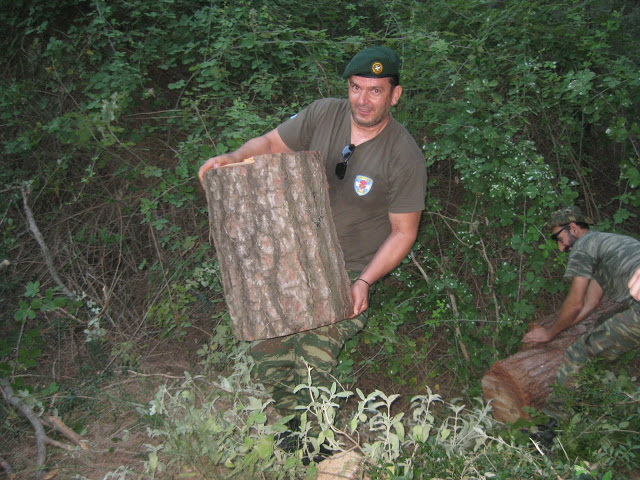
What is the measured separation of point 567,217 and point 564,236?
159 millimetres

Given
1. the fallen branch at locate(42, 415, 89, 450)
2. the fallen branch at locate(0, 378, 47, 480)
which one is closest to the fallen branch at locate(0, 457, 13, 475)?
the fallen branch at locate(0, 378, 47, 480)

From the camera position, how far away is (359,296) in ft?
8.99

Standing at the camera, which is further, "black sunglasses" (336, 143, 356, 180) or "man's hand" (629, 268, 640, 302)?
"black sunglasses" (336, 143, 356, 180)

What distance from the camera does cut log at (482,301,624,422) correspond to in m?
3.67

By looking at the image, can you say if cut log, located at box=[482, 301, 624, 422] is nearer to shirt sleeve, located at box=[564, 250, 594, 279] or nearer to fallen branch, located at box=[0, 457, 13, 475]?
shirt sleeve, located at box=[564, 250, 594, 279]

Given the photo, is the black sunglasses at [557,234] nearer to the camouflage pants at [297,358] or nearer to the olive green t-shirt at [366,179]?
the olive green t-shirt at [366,179]

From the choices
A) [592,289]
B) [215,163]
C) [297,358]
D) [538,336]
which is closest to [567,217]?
[592,289]

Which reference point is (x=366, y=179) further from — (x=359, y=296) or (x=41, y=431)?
(x=41, y=431)

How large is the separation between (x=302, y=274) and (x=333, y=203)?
61 cm

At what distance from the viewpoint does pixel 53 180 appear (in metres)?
5.29

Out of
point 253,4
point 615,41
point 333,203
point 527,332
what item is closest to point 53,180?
point 253,4

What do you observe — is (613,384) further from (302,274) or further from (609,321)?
(302,274)

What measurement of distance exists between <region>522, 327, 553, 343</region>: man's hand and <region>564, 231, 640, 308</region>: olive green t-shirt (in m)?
0.49

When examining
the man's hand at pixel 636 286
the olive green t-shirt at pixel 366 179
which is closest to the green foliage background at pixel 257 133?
the olive green t-shirt at pixel 366 179
